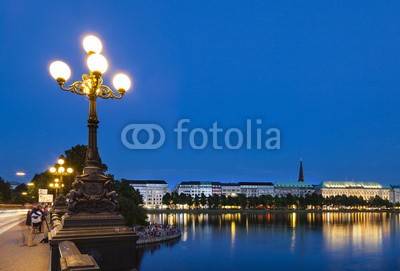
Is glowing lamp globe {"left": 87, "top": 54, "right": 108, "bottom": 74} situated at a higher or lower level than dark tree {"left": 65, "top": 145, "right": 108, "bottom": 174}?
higher

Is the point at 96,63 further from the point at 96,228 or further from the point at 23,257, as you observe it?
the point at 23,257

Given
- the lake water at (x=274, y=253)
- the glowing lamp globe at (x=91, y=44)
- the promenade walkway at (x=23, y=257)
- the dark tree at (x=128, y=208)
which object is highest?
the glowing lamp globe at (x=91, y=44)

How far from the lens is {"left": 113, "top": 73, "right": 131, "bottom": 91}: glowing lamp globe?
12.6 meters

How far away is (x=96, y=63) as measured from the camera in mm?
10828

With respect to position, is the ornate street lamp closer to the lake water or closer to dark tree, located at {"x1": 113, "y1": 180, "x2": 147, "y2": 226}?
the lake water

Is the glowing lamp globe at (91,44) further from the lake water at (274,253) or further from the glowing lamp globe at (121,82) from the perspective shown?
the lake water at (274,253)

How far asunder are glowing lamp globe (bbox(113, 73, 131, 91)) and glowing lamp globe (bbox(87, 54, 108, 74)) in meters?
1.69

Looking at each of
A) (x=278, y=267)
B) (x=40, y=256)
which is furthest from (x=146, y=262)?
(x=40, y=256)

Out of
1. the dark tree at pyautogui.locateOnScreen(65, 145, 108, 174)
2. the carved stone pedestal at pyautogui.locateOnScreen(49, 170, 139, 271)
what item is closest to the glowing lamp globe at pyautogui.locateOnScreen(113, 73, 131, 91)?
the carved stone pedestal at pyautogui.locateOnScreen(49, 170, 139, 271)

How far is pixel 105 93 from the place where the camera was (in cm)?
1204

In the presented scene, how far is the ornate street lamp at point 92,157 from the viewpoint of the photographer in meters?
9.62

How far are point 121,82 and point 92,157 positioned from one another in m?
3.53

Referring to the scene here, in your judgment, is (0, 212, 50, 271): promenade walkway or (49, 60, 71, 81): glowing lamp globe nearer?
(0, 212, 50, 271): promenade walkway

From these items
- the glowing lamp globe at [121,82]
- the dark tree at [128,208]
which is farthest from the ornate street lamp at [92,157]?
the dark tree at [128,208]
